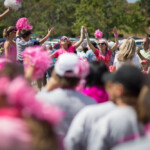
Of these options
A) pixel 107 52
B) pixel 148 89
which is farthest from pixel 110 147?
pixel 107 52

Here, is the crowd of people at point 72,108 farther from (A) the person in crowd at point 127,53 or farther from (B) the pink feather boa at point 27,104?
(A) the person in crowd at point 127,53

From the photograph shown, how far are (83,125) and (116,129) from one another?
255mm

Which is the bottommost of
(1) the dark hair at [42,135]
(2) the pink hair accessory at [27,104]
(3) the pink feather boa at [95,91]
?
(3) the pink feather boa at [95,91]

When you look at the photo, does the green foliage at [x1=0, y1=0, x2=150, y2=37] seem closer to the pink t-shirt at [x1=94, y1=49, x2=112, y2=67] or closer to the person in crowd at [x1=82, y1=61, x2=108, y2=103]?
the pink t-shirt at [x1=94, y1=49, x2=112, y2=67]

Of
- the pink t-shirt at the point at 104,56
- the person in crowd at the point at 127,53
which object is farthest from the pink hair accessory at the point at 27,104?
the pink t-shirt at the point at 104,56

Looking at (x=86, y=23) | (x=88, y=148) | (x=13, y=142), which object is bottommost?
(x=88, y=148)

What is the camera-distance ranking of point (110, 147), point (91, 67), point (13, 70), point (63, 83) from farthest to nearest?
point (91, 67) < point (63, 83) < point (110, 147) < point (13, 70)

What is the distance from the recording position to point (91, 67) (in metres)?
3.31

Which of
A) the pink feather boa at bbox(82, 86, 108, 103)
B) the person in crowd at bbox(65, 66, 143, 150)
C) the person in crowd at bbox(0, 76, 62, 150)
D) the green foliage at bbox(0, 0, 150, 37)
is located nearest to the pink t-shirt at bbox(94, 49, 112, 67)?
the pink feather boa at bbox(82, 86, 108, 103)

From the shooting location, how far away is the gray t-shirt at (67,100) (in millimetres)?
2781

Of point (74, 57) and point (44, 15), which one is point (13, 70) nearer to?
point (74, 57)

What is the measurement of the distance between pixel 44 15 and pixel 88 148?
4109 cm

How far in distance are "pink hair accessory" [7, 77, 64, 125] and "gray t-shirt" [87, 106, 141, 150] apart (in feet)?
2.88

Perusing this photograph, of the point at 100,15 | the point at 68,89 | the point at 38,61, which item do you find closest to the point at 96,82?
the point at 68,89
